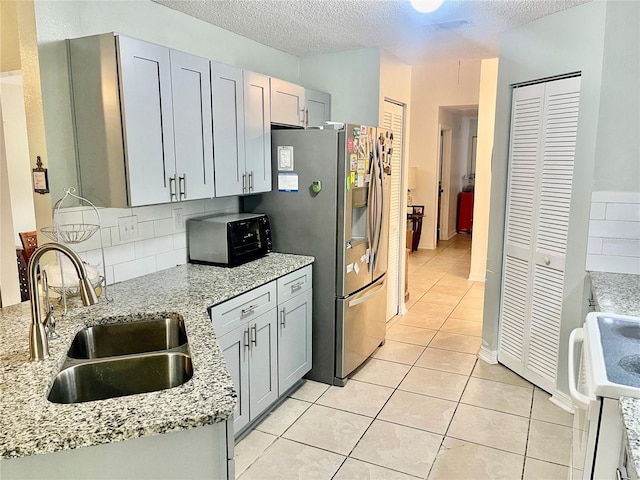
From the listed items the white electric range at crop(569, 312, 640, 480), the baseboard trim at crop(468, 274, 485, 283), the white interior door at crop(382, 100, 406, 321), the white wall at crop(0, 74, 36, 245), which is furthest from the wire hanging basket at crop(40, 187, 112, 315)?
the baseboard trim at crop(468, 274, 485, 283)

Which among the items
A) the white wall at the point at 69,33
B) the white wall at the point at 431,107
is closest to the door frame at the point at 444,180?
the white wall at the point at 431,107

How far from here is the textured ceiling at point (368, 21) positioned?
2.74 metres

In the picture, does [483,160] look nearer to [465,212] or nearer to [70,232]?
[465,212]

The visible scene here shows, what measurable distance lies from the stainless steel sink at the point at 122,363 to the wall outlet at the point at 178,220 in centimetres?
101

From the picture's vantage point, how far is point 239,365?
2520mm

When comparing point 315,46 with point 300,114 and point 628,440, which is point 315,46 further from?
point 628,440

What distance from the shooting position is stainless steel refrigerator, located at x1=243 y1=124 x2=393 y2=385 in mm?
3109

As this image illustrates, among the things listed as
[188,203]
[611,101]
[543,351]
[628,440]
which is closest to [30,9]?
[188,203]

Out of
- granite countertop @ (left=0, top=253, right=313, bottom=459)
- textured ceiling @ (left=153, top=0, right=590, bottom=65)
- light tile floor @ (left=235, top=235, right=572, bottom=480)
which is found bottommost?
light tile floor @ (left=235, top=235, right=572, bottom=480)

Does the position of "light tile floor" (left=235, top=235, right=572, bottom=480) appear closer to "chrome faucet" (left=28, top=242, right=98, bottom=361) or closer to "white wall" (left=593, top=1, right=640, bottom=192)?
"chrome faucet" (left=28, top=242, right=98, bottom=361)

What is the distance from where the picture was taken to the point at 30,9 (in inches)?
82.7

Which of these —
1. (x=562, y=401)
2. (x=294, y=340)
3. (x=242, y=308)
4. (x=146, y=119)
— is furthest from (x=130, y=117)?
(x=562, y=401)

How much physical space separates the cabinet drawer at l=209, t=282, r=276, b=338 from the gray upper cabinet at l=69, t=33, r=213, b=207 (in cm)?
64

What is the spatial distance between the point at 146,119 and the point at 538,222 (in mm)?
2509
